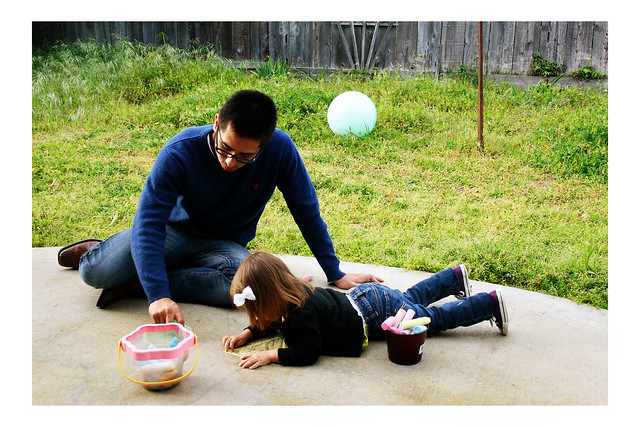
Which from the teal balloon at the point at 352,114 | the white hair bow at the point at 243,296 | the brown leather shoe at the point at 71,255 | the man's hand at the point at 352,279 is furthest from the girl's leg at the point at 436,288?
the teal balloon at the point at 352,114

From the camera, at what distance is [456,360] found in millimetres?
2439

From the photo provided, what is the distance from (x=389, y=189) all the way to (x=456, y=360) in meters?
3.04

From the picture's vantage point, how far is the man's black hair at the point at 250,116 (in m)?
2.37

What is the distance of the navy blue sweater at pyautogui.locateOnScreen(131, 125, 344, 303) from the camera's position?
2.55 m

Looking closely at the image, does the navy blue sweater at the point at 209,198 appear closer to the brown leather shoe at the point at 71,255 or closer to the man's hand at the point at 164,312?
the man's hand at the point at 164,312

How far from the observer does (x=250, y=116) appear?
236 cm

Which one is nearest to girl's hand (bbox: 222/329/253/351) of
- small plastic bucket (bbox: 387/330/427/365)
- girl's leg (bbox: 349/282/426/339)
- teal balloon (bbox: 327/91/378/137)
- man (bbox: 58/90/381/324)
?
man (bbox: 58/90/381/324)

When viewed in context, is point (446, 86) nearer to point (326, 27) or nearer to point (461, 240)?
point (326, 27)

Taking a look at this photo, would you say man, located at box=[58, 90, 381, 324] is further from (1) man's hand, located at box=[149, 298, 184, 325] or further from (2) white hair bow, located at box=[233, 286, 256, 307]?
(2) white hair bow, located at box=[233, 286, 256, 307]

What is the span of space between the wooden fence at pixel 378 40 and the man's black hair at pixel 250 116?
5.90 meters

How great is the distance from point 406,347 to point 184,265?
132cm

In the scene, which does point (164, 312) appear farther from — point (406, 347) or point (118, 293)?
point (406, 347)

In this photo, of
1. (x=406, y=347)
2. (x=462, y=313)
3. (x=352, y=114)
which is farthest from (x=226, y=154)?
(x=352, y=114)

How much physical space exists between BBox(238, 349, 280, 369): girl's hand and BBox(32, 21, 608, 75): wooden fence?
20.7 feet
